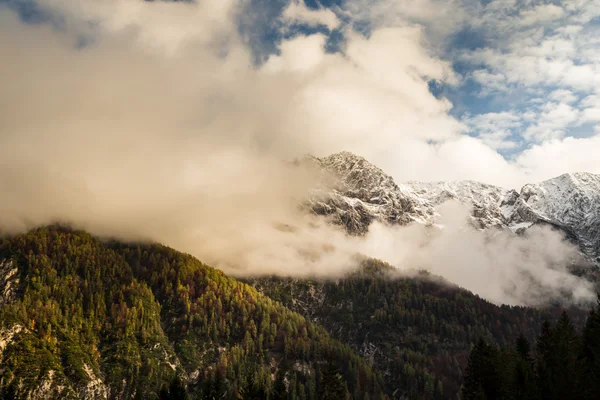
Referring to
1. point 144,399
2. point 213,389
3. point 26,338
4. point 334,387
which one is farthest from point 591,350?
point 26,338

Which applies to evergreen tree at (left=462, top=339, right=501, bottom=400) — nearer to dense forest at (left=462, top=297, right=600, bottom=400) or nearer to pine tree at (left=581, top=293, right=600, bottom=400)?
dense forest at (left=462, top=297, right=600, bottom=400)

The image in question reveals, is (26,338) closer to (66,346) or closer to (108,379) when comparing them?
(66,346)

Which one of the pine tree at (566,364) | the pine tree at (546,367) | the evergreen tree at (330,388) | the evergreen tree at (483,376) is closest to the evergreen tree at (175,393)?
the evergreen tree at (330,388)

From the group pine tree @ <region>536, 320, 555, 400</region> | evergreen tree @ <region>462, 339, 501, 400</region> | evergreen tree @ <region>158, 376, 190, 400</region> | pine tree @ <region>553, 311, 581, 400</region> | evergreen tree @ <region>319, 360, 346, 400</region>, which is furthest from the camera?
evergreen tree @ <region>158, 376, 190, 400</region>

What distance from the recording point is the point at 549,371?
74125 mm

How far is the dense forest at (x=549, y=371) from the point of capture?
64.5 meters

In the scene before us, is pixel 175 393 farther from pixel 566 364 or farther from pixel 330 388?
pixel 566 364

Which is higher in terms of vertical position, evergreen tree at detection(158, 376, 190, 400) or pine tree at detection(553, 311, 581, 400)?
pine tree at detection(553, 311, 581, 400)

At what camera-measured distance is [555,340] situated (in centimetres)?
9175

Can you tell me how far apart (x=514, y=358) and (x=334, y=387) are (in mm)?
44549

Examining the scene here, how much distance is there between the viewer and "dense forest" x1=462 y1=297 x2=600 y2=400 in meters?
64.5

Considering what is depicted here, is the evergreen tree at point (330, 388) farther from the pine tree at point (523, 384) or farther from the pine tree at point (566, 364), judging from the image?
the pine tree at point (566, 364)

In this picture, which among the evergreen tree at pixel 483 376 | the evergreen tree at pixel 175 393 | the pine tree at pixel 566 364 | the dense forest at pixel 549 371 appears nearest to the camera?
the pine tree at pixel 566 364

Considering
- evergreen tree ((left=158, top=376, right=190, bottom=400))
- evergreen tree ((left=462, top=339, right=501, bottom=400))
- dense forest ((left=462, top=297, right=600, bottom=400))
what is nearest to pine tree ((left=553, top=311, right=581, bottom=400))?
dense forest ((left=462, top=297, right=600, bottom=400))
